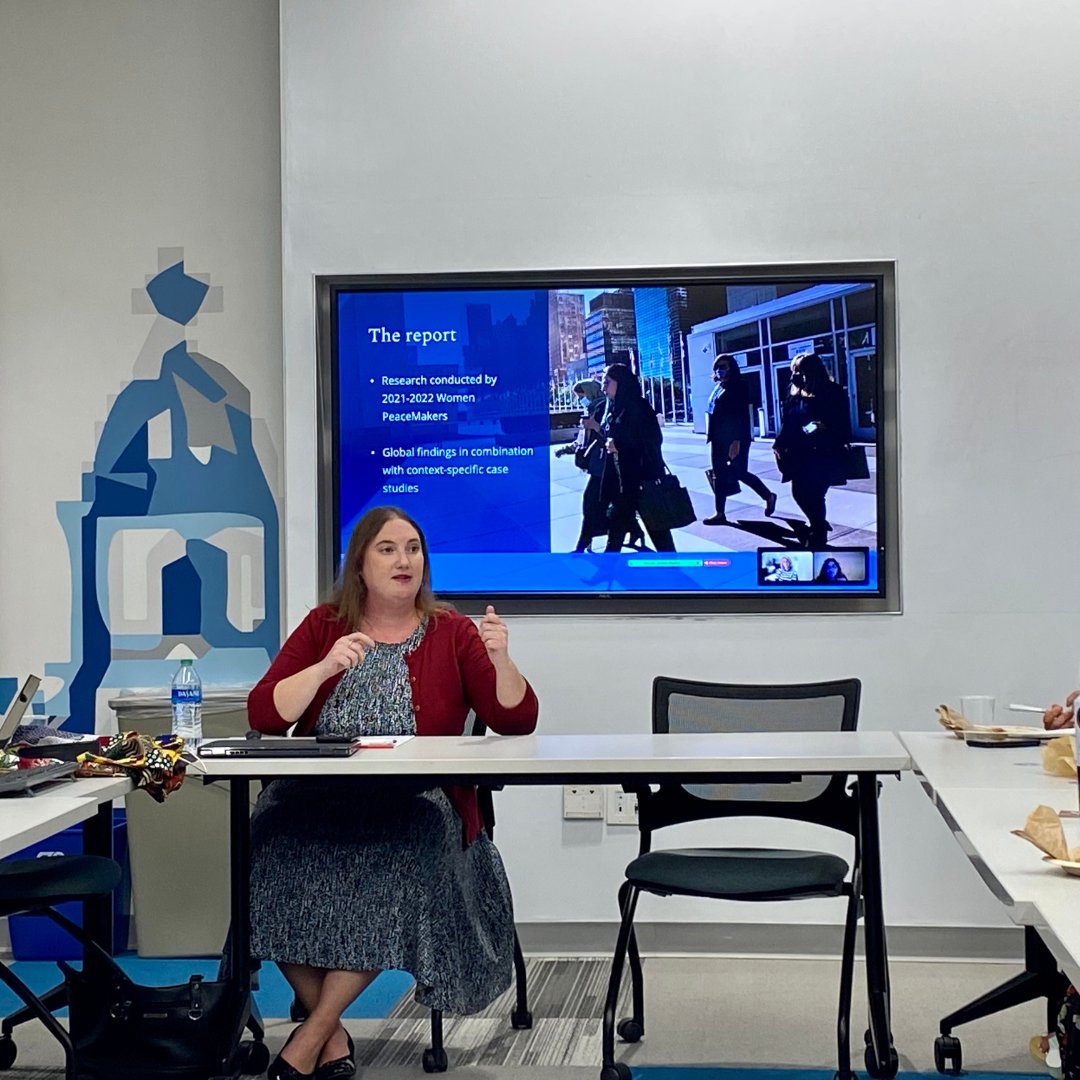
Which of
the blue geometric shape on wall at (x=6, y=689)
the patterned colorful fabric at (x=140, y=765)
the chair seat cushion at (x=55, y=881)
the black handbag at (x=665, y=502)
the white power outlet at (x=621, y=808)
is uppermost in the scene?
the black handbag at (x=665, y=502)

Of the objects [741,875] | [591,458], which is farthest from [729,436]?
[741,875]

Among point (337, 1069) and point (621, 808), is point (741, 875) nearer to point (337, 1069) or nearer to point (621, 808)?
point (337, 1069)

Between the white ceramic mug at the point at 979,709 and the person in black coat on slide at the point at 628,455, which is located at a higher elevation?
the person in black coat on slide at the point at 628,455

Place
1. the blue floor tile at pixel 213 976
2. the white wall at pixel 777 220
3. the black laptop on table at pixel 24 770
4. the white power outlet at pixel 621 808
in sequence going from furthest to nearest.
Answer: the white power outlet at pixel 621 808, the white wall at pixel 777 220, the blue floor tile at pixel 213 976, the black laptop on table at pixel 24 770

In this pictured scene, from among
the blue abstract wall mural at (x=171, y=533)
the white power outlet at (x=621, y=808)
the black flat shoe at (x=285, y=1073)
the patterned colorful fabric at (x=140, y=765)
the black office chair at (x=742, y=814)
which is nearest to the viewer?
the patterned colorful fabric at (x=140, y=765)

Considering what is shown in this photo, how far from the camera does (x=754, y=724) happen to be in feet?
11.2

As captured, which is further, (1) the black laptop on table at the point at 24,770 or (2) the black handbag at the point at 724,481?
(2) the black handbag at the point at 724,481

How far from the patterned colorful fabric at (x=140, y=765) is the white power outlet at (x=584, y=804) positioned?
1.69m

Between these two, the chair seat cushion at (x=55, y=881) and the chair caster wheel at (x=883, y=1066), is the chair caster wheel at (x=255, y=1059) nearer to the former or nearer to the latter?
the chair seat cushion at (x=55, y=881)

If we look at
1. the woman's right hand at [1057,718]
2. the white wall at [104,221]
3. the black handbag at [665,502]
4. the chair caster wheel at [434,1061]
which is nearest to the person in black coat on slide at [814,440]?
the black handbag at [665,502]

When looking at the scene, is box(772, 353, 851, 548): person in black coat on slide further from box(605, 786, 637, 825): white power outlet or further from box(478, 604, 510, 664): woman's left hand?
box(478, 604, 510, 664): woman's left hand

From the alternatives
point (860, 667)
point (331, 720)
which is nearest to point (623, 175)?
point (860, 667)

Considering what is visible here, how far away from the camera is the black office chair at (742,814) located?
9.83 ft

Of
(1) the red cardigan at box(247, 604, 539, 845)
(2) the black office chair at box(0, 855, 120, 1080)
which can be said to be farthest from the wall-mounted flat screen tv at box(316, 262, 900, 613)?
(2) the black office chair at box(0, 855, 120, 1080)
